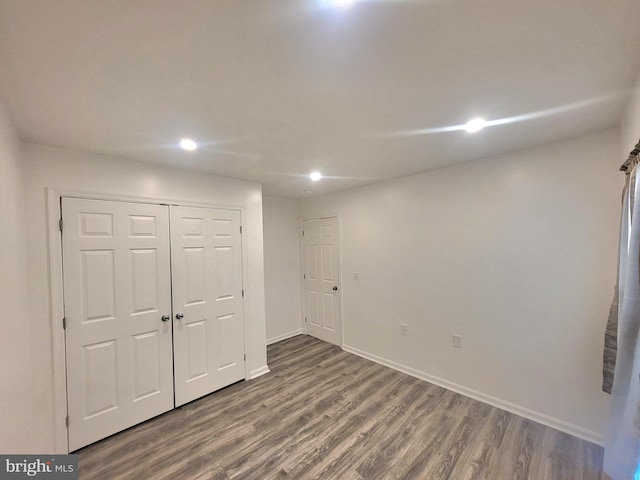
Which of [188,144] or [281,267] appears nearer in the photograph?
[188,144]

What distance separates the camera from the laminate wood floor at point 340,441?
1793mm

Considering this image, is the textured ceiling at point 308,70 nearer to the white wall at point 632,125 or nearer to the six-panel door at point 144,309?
the white wall at point 632,125

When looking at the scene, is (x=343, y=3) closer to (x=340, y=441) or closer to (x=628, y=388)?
(x=628, y=388)

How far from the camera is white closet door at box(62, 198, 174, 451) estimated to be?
2039 mm

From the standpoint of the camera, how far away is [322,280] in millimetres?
4266

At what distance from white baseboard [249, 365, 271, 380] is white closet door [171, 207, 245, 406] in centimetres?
12

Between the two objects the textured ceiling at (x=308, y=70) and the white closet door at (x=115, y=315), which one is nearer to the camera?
the textured ceiling at (x=308, y=70)

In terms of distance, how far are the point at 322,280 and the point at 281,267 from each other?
739 millimetres

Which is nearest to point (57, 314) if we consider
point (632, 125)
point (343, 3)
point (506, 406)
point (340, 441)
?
point (340, 441)

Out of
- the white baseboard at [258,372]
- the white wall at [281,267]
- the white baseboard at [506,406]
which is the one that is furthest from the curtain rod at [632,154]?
the white wall at [281,267]

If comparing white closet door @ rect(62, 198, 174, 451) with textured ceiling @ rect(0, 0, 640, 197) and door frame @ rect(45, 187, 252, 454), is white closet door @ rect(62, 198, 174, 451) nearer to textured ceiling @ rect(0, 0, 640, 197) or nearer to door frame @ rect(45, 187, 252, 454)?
door frame @ rect(45, 187, 252, 454)

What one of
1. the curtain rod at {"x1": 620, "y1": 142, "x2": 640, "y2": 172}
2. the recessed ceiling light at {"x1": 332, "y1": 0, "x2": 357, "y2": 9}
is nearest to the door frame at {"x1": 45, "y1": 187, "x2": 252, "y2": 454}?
the recessed ceiling light at {"x1": 332, "y1": 0, "x2": 357, "y2": 9}

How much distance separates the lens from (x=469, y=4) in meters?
0.88

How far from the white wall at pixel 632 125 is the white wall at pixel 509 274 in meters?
0.22
